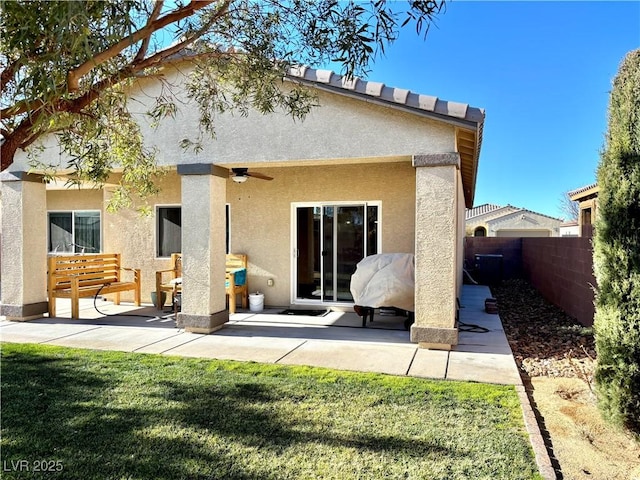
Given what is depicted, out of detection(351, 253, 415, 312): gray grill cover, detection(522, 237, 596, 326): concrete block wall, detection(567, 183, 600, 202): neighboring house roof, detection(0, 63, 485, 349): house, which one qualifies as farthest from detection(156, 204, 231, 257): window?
detection(567, 183, 600, 202): neighboring house roof

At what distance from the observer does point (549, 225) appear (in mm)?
45094

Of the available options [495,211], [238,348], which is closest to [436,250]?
[238,348]

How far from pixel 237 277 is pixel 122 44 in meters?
7.64

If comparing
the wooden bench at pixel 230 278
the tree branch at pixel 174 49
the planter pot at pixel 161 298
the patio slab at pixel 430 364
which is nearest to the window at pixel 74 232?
the planter pot at pixel 161 298

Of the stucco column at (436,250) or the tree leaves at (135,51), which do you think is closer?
the tree leaves at (135,51)

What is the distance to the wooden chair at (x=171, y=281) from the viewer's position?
34.4ft

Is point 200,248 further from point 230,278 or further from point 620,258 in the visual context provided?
point 620,258

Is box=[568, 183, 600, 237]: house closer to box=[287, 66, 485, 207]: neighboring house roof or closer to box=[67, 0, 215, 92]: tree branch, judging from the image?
box=[287, 66, 485, 207]: neighboring house roof

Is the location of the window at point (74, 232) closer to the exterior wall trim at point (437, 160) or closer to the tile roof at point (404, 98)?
the tile roof at point (404, 98)

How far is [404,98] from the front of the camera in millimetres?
7328

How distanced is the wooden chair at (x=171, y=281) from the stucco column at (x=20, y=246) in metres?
2.55

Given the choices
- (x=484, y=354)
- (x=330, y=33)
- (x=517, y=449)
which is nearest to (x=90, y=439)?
(x=517, y=449)

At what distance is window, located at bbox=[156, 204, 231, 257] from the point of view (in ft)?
39.7

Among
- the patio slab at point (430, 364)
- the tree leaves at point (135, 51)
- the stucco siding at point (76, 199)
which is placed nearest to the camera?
the tree leaves at point (135, 51)
